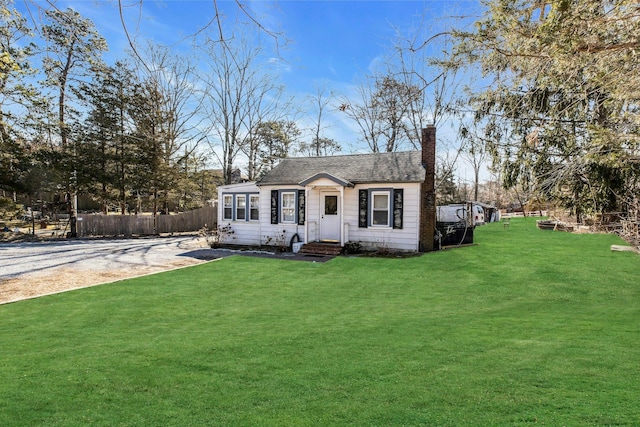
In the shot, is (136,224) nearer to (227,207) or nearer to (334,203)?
(227,207)

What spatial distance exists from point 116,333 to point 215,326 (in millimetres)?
1419

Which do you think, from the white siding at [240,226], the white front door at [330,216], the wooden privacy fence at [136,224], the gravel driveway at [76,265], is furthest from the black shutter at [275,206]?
the wooden privacy fence at [136,224]

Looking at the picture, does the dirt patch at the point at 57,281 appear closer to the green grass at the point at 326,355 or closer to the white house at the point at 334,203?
the green grass at the point at 326,355

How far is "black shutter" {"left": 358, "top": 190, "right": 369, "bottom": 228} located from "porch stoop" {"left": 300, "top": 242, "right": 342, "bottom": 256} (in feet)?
4.41

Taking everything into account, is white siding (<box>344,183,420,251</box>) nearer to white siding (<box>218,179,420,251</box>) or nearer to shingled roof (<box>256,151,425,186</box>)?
white siding (<box>218,179,420,251</box>)

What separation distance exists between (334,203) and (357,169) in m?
1.83

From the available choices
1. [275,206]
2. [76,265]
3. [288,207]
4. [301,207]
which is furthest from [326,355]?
[275,206]

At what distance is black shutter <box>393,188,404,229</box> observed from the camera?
13398 mm

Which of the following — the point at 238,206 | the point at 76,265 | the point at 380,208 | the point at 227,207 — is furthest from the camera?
the point at 227,207

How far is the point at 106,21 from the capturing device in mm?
3002

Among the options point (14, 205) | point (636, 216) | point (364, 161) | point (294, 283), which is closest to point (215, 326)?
point (294, 283)

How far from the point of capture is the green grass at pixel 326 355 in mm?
2885

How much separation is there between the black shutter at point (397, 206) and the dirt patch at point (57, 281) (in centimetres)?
814

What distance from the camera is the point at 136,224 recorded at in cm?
2197
